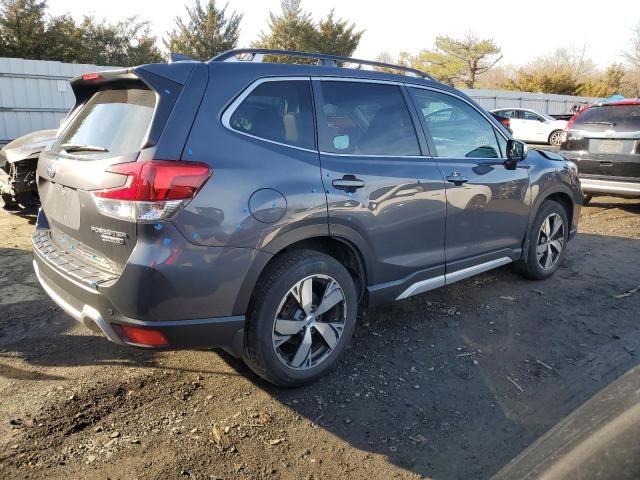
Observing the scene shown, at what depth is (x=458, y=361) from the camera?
3.50 meters

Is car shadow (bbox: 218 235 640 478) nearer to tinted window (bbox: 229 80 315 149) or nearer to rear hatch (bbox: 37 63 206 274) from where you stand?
rear hatch (bbox: 37 63 206 274)

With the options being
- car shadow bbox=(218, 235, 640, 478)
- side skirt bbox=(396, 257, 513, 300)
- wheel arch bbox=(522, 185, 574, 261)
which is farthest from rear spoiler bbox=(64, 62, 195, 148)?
wheel arch bbox=(522, 185, 574, 261)

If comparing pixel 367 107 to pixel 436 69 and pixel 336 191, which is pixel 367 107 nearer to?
pixel 336 191

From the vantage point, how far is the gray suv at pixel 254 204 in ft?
8.30

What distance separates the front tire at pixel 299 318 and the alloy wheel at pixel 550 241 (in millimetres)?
2532

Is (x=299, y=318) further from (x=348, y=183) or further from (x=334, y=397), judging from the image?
(x=348, y=183)

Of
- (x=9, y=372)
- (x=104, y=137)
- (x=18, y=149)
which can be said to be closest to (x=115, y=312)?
(x=104, y=137)

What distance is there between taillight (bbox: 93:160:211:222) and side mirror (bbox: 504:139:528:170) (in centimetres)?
287

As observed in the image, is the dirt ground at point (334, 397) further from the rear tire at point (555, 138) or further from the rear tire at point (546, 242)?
the rear tire at point (555, 138)

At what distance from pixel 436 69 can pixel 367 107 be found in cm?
5092

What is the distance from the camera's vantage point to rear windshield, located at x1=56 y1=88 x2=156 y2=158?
269cm

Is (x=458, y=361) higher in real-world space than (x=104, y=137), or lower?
lower

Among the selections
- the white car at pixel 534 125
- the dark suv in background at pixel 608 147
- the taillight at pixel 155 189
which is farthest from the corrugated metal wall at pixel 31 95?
the white car at pixel 534 125

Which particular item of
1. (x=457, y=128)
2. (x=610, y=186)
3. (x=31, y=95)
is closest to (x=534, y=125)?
(x=610, y=186)
